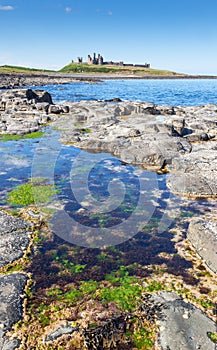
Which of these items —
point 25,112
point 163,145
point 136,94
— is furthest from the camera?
point 136,94

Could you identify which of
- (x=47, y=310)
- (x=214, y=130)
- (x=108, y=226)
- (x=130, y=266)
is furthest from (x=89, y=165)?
(x=214, y=130)

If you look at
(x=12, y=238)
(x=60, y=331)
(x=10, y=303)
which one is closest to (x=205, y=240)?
(x=60, y=331)

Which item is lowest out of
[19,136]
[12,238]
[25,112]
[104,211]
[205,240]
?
[19,136]

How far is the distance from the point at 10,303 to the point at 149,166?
10866 mm

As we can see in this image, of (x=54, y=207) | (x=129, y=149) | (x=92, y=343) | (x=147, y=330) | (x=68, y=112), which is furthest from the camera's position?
(x=68, y=112)

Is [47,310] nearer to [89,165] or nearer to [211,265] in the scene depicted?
[211,265]

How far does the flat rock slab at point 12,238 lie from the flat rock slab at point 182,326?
153 inches

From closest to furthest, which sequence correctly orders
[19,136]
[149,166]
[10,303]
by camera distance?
[10,303] < [149,166] < [19,136]

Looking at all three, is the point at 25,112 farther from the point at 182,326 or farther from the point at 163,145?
the point at 182,326

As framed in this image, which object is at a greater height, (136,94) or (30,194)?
(30,194)

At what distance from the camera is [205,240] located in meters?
8.17

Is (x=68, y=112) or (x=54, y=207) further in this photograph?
(x=68, y=112)

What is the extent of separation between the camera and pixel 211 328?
18.4 ft

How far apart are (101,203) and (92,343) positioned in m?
6.33
